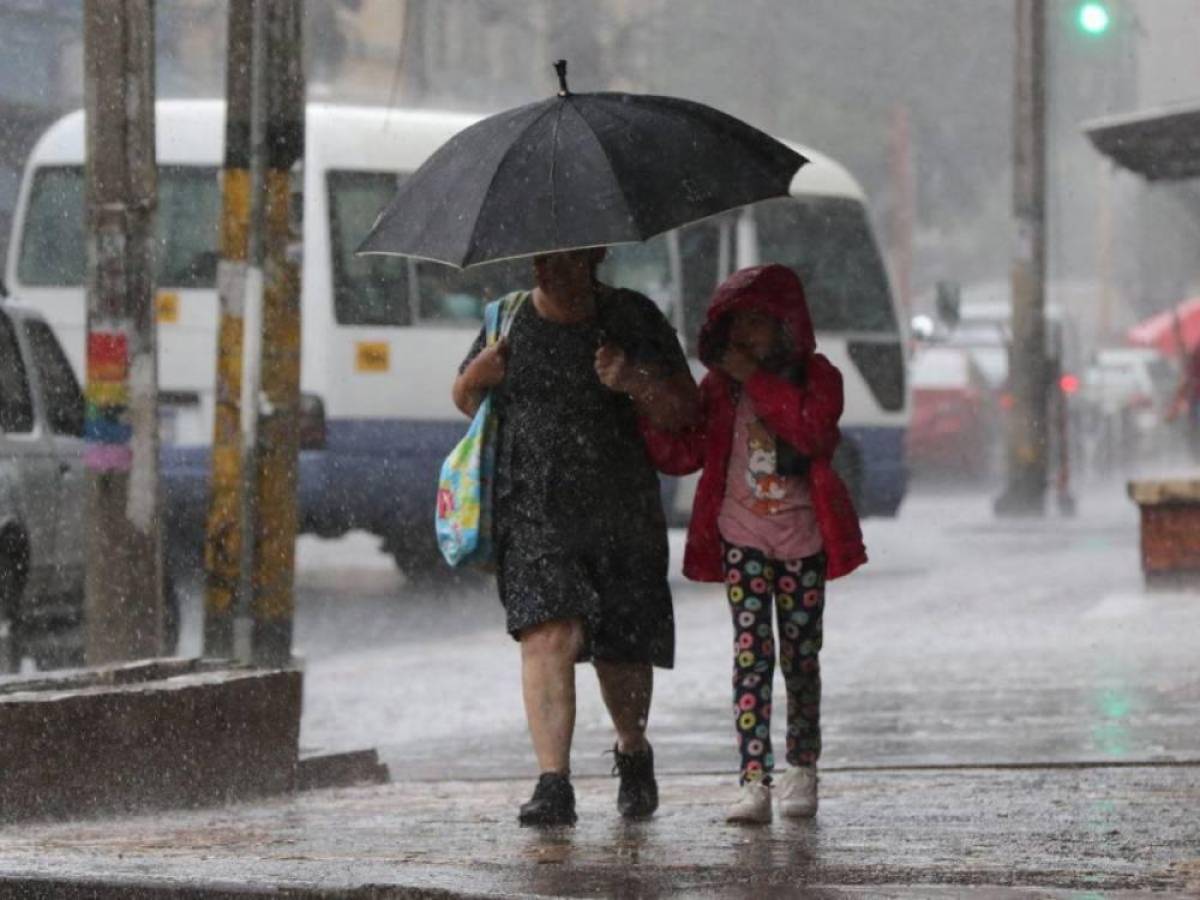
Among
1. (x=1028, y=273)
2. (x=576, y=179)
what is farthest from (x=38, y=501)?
(x=1028, y=273)

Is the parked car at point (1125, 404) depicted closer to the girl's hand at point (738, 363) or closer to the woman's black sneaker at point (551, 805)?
the girl's hand at point (738, 363)

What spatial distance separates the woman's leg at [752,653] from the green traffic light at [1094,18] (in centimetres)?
1487

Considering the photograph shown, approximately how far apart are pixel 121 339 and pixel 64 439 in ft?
8.13

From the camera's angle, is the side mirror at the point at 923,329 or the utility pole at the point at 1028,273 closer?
the side mirror at the point at 923,329

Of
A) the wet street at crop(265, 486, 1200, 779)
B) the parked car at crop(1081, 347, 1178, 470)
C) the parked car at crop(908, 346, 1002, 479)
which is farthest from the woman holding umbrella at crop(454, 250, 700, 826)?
the parked car at crop(1081, 347, 1178, 470)

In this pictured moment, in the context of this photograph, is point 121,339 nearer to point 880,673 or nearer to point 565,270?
point 565,270

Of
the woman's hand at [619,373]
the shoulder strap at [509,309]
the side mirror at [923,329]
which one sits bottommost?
the woman's hand at [619,373]

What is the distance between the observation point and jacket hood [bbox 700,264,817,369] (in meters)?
6.58

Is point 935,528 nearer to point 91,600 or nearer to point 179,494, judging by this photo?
point 179,494

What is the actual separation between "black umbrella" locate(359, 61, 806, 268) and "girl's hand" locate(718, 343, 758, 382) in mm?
430

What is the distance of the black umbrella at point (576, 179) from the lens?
615 centimetres

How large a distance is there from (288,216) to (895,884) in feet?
14.4

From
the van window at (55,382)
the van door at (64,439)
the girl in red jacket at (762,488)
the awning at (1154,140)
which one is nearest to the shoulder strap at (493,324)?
the girl in red jacket at (762,488)

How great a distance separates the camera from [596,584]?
6625mm
